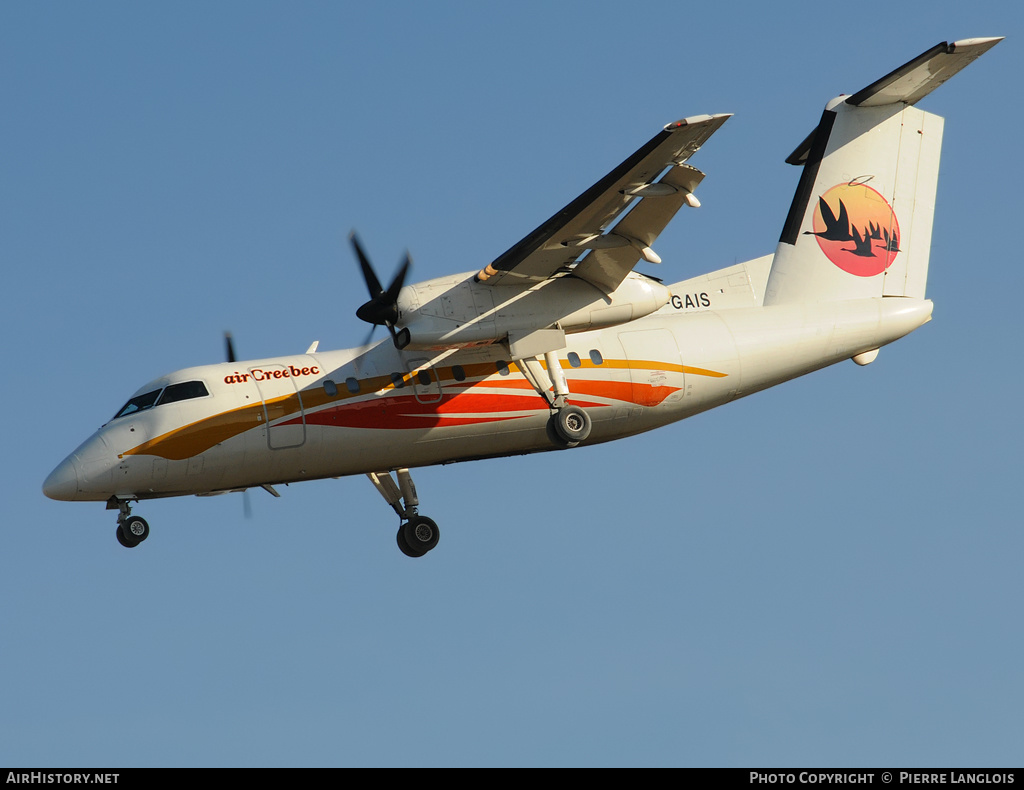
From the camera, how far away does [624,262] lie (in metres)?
19.1

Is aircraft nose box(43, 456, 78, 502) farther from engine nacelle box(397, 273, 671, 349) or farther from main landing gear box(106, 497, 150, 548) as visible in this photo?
engine nacelle box(397, 273, 671, 349)

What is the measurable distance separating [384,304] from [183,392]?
3185mm

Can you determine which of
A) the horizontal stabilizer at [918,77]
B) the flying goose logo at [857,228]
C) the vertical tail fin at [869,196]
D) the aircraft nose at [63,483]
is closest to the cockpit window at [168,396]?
the aircraft nose at [63,483]

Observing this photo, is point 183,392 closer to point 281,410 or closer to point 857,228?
point 281,410

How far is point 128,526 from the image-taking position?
1827 cm

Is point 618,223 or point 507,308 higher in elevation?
point 618,223

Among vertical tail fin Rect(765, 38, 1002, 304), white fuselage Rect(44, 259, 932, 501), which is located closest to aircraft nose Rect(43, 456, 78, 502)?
white fuselage Rect(44, 259, 932, 501)

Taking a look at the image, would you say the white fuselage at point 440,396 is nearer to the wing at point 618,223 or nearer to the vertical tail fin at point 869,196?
the vertical tail fin at point 869,196

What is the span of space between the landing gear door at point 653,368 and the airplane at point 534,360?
27 mm

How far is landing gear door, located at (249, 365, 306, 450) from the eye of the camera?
61.4ft

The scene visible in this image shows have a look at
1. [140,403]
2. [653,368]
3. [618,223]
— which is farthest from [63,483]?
[653,368]

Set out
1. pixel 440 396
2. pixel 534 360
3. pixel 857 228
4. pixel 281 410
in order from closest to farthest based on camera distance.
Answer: pixel 281 410 → pixel 440 396 → pixel 534 360 → pixel 857 228

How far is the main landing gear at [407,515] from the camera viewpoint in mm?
21328
